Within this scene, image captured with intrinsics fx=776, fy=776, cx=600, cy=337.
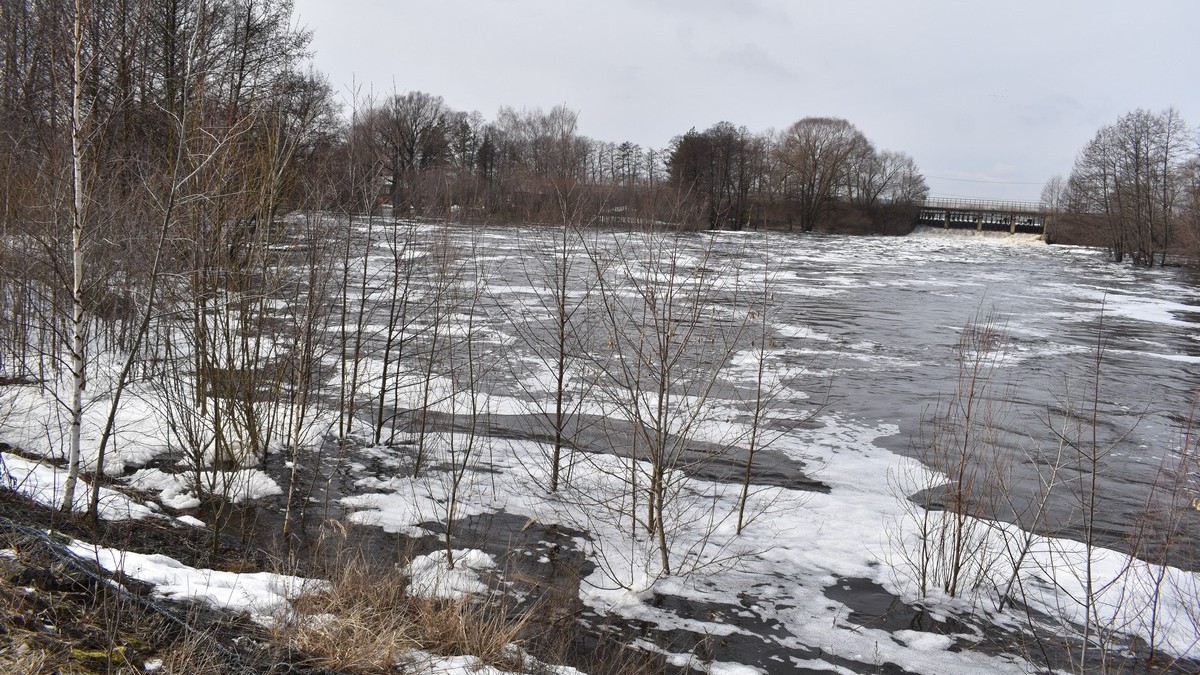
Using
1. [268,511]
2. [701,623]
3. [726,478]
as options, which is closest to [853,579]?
[701,623]

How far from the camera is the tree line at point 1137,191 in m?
44.6

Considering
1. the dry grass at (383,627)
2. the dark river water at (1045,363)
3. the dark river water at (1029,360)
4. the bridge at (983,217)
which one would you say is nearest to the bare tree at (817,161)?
the bridge at (983,217)

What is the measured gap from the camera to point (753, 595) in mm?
7090

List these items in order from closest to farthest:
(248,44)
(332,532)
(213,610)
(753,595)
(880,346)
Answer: (213,610)
(753,595)
(332,532)
(880,346)
(248,44)

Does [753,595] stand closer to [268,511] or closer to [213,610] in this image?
[213,610]

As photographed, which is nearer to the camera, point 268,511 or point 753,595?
point 753,595

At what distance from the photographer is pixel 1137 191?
46.1 meters

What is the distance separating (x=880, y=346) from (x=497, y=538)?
1312 cm

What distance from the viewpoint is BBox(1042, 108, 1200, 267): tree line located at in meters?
44.6

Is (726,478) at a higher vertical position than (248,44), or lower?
lower

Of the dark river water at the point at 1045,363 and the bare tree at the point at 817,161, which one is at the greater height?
the bare tree at the point at 817,161

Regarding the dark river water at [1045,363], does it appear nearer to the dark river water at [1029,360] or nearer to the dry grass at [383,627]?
the dark river water at [1029,360]

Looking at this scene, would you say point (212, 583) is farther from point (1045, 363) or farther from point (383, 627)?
point (1045, 363)

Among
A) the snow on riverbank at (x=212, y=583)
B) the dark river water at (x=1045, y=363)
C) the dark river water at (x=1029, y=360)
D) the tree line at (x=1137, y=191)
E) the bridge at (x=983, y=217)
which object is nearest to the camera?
the snow on riverbank at (x=212, y=583)
